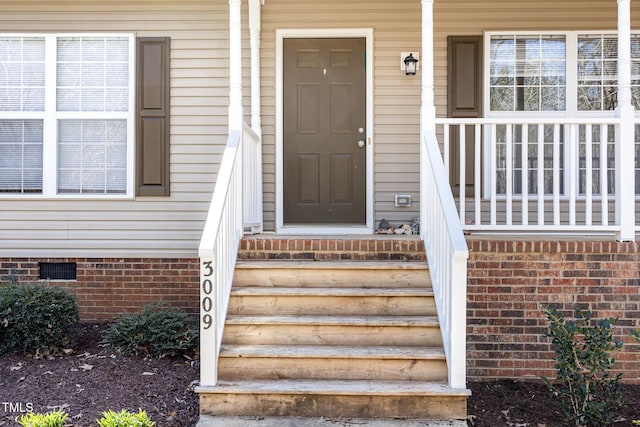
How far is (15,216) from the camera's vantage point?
570 centimetres

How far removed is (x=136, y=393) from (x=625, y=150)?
4118 millimetres

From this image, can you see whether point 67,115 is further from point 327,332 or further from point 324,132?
point 327,332

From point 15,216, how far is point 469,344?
4.58 m

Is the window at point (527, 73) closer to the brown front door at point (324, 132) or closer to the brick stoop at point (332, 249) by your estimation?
the brown front door at point (324, 132)

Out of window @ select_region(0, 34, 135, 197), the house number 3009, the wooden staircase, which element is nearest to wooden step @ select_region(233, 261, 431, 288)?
the wooden staircase

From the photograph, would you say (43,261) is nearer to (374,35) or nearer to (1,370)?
(1,370)

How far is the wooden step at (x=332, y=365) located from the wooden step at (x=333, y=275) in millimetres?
709

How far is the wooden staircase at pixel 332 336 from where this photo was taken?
11.0ft

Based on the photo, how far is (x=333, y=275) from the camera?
4234 millimetres

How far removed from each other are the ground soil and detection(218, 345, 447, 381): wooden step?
0.37 m

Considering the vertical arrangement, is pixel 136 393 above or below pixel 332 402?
below

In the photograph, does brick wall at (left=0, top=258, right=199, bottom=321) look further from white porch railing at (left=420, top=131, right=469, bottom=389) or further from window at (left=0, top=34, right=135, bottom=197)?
white porch railing at (left=420, top=131, right=469, bottom=389)

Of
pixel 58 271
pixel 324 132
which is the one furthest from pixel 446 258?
pixel 58 271

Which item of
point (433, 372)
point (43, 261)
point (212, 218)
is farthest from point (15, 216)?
point (433, 372)
